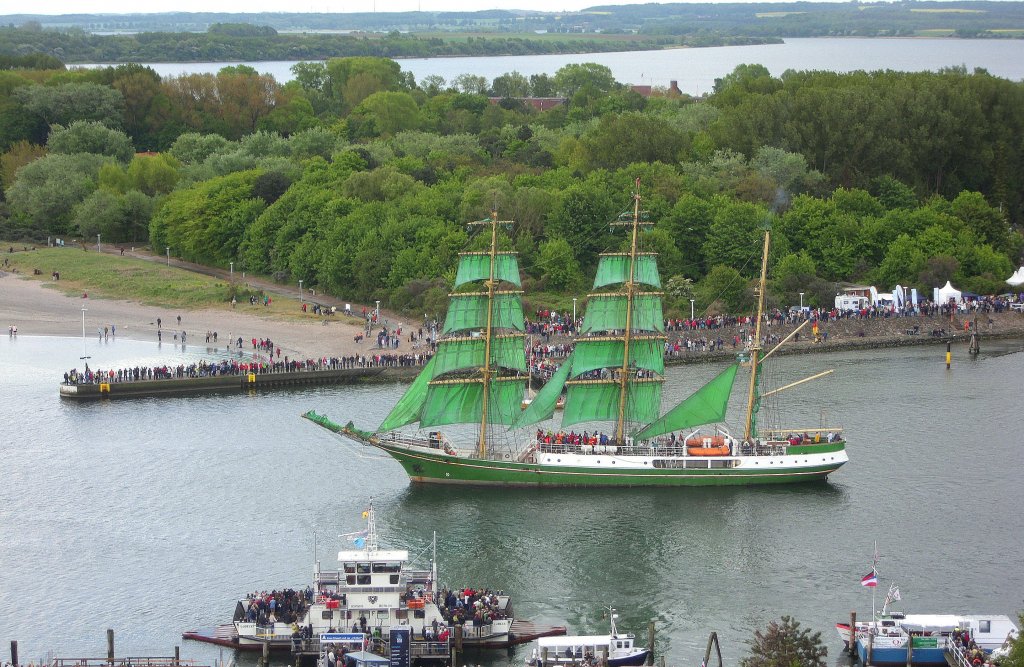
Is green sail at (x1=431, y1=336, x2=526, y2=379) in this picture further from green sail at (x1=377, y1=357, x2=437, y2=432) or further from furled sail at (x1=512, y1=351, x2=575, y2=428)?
furled sail at (x1=512, y1=351, x2=575, y2=428)

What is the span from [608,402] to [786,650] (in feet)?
92.8

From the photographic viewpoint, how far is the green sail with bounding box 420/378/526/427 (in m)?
74.2

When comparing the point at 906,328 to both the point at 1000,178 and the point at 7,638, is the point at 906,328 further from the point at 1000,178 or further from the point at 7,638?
the point at 7,638

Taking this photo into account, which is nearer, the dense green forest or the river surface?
the river surface

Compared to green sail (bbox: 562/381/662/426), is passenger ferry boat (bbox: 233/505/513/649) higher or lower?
lower

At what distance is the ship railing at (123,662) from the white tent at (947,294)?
6617 cm

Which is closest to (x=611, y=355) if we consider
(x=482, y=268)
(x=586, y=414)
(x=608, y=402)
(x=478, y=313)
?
(x=608, y=402)

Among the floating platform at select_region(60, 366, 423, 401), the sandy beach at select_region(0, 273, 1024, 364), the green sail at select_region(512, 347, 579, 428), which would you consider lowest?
the green sail at select_region(512, 347, 579, 428)

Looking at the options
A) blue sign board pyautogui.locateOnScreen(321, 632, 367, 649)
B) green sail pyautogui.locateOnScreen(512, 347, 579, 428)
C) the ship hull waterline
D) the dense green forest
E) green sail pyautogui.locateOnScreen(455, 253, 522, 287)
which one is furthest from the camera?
the dense green forest

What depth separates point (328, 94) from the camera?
19862 centimetres

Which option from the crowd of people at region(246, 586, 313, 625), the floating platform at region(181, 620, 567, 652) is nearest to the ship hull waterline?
the floating platform at region(181, 620, 567, 652)

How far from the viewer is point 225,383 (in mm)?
89562

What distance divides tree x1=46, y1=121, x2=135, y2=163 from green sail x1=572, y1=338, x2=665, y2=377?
87453 millimetres

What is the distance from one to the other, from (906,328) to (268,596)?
57.5 metres
